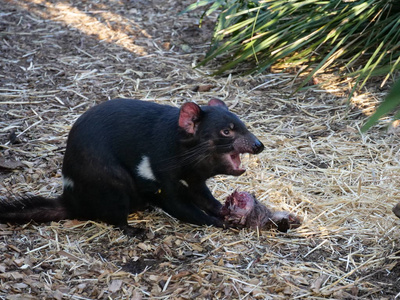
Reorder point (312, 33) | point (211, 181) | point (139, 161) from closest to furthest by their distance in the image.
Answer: point (139, 161) → point (211, 181) → point (312, 33)

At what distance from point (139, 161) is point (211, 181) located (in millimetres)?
720

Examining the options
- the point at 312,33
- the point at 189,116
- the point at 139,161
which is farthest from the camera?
the point at 312,33

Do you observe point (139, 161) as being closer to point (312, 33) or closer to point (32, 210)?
point (32, 210)

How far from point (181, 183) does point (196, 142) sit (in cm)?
25

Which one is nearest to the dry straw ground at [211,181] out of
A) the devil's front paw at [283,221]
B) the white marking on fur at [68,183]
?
the devil's front paw at [283,221]

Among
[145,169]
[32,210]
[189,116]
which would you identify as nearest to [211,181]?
[145,169]

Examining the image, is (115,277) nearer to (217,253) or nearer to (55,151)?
(217,253)

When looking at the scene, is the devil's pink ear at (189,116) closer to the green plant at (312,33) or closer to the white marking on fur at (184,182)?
the white marking on fur at (184,182)

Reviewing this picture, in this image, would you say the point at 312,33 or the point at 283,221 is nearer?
the point at 283,221

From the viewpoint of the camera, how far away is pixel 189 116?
3121 mm

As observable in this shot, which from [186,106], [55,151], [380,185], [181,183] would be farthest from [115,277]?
[380,185]

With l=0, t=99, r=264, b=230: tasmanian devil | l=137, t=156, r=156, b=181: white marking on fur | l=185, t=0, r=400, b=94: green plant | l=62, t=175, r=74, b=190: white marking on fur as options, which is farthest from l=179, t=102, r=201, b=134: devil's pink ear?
l=185, t=0, r=400, b=94: green plant

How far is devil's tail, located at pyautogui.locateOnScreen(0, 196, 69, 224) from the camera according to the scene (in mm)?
3207

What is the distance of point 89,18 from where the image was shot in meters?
6.33
